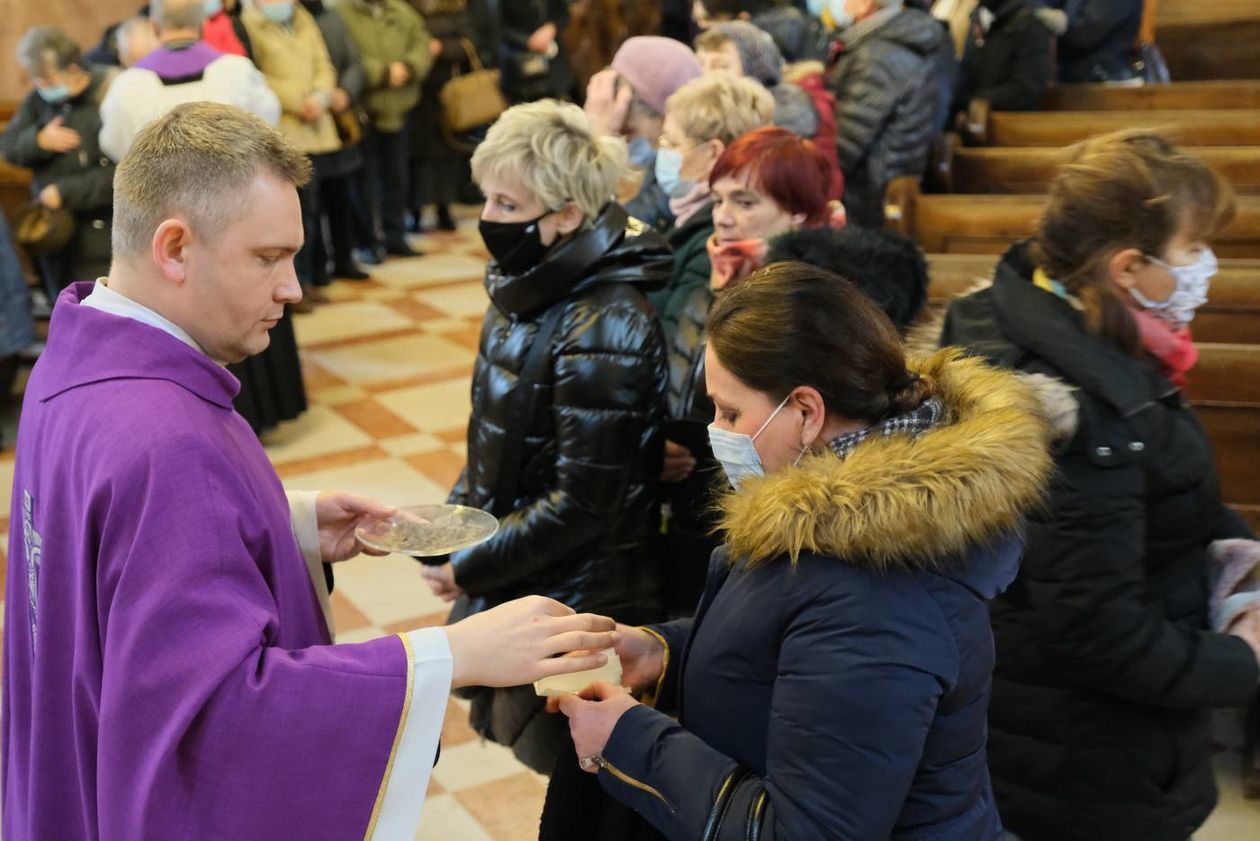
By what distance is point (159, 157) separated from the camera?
1.62m

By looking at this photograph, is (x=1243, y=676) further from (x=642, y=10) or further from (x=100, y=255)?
(x=642, y=10)

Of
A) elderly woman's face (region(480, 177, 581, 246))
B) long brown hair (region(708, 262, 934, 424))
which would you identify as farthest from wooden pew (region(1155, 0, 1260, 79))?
long brown hair (region(708, 262, 934, 424))

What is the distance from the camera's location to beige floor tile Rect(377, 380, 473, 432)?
588 cm

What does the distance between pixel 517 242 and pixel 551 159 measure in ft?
0.60

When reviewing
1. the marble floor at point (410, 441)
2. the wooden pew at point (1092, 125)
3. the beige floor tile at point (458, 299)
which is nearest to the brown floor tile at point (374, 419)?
the marble floor at point (410, 441)

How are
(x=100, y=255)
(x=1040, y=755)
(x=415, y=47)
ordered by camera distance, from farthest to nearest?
(x=415, y=47), (x=100, y=255), (x=1040, y=755)

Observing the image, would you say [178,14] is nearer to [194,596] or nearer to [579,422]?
[579,422]

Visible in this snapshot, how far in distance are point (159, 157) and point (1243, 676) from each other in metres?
1.82

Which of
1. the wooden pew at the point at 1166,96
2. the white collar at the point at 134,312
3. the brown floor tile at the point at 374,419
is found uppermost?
the white collar at the point at 134,312

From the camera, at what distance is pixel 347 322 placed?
7.35m

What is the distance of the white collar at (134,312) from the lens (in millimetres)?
1636

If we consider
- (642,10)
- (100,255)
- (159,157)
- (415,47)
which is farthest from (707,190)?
(642,10)

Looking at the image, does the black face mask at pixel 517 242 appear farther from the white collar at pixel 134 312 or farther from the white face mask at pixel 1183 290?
the white face mask at pixel 1183 290

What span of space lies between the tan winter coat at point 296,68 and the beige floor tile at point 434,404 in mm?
1527
